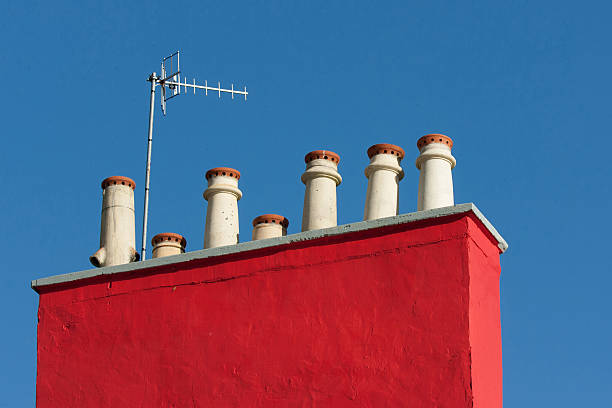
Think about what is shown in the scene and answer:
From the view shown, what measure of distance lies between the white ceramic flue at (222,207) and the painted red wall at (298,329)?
423 millimetres

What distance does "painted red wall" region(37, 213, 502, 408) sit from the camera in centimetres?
952

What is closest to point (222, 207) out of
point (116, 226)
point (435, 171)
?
point (116, 226)

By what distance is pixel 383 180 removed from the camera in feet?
35.2

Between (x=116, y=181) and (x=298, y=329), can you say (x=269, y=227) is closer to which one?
(x=298, y=329)

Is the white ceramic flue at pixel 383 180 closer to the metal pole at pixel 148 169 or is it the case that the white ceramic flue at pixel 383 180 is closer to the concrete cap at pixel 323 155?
the concrete cap at pixel 323 155

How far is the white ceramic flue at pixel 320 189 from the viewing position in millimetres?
10805

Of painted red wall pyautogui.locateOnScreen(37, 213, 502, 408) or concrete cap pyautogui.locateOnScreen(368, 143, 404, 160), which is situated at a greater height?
concrete cap pyautogui.locateOnScreen(368, 143, 404, 160)

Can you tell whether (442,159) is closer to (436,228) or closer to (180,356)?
(436,228)

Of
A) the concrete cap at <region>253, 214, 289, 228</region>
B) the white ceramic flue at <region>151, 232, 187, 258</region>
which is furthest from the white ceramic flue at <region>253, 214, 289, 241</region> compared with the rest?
the white ceramic flue at <region>151, 232, 187, 258</region>

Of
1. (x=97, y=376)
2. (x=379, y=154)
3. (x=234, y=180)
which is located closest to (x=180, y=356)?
(x=97, y=376)

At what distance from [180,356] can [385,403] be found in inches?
84.5

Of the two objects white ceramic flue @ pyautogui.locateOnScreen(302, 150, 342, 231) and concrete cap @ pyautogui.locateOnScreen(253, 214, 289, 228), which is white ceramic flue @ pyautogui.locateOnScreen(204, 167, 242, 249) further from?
white ceramic flue @ pyautogui.locateOnScreen(302, 150, 342, 231)

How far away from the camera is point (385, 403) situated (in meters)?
9.46

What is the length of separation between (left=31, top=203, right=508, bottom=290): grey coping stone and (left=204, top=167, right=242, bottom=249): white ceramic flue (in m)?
0.38
